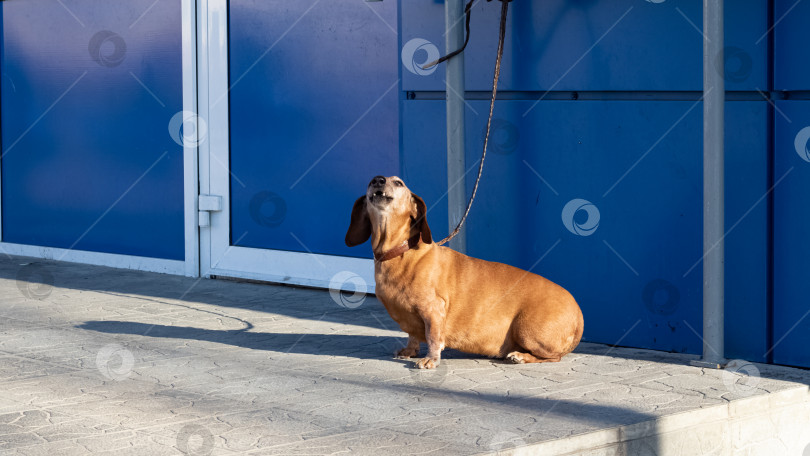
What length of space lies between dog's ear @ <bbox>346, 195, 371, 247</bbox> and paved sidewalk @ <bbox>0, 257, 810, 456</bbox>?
635 mm

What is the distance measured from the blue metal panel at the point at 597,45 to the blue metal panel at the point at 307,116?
74 centimetres

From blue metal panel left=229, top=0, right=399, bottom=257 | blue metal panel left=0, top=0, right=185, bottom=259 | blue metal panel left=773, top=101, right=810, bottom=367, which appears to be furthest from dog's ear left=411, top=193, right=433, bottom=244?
blue metal panel left=0, top=0, right=185, bottom=259

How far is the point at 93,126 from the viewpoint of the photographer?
9.28 m

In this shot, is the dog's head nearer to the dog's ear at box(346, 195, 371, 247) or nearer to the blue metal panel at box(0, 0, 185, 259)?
the dog's ear at box(346, 195, 371, 247)

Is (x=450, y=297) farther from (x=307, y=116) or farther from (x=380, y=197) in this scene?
(x=307, y=116)

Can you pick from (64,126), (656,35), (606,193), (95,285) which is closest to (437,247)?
(606,193)

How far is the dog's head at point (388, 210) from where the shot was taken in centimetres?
496

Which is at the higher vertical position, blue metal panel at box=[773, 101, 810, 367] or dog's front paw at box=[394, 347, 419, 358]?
blue metal panel at box=[773, 101, 810, 367]

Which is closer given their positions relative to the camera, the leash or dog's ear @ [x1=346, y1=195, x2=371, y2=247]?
dog's ear @ [x1=346, y1=195, x2=371, y2=247]

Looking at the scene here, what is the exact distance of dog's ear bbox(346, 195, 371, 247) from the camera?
17.0 ft

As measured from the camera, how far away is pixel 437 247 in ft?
17.2

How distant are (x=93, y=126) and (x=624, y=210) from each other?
553 centimetres

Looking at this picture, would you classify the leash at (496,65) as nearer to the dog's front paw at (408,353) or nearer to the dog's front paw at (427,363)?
the dog's front paw at (408,353)

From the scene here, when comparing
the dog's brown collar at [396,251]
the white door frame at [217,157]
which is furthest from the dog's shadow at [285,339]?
the white door frame at [217,157]
